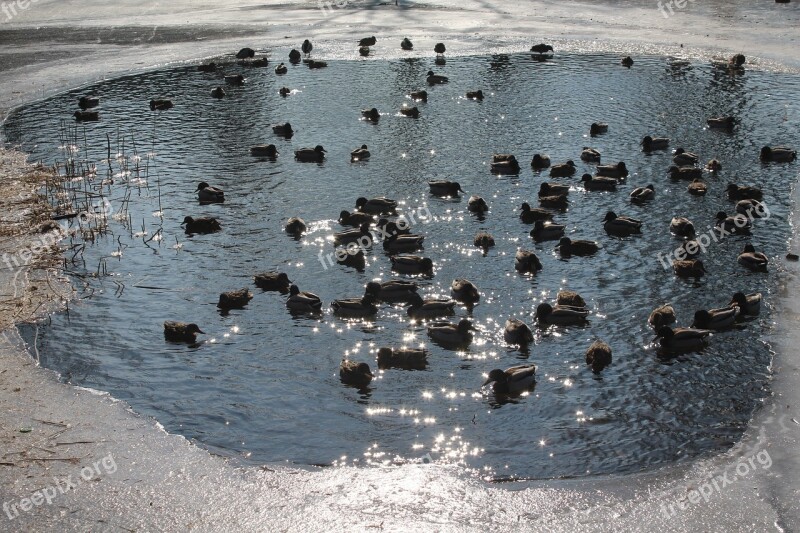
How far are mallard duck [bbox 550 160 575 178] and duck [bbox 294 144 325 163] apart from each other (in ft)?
19.0

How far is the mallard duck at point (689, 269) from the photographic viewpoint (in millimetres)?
16531

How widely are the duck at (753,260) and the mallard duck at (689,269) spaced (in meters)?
0.90

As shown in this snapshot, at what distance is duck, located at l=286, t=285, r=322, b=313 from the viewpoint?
1527cm

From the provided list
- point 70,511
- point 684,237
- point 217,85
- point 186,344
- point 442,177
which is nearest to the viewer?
point 70,511

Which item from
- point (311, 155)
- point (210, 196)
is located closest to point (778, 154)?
point (311, 155)

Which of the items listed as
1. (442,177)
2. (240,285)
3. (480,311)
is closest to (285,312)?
(240,285)

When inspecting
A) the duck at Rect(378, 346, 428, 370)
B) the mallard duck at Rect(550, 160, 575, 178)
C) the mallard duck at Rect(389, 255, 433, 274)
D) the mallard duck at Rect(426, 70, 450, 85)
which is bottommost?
the duck at Rect(378, 346, 428, 370)

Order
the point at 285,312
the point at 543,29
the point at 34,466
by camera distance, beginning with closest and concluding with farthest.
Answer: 1. the point at 34,466
2. the point at 285,312
3. the point at 543,29

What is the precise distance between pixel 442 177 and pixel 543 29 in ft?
64.7

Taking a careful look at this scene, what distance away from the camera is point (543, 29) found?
38.6 meters

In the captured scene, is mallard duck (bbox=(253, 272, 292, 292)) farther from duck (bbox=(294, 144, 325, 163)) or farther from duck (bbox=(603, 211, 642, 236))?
duck (bbox=(294, 144, 325, 163))

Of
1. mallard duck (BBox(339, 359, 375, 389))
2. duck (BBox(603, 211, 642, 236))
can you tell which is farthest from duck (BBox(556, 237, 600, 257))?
mallard duck (BBox(339, 359, 375, 389))

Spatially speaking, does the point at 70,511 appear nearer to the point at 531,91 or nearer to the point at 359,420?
the point at 359,420

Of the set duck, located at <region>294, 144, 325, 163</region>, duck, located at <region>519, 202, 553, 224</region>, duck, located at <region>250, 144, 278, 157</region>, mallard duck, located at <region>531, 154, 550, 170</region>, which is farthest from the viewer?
duck, located at <region>250, 144, 278, 157</region>
